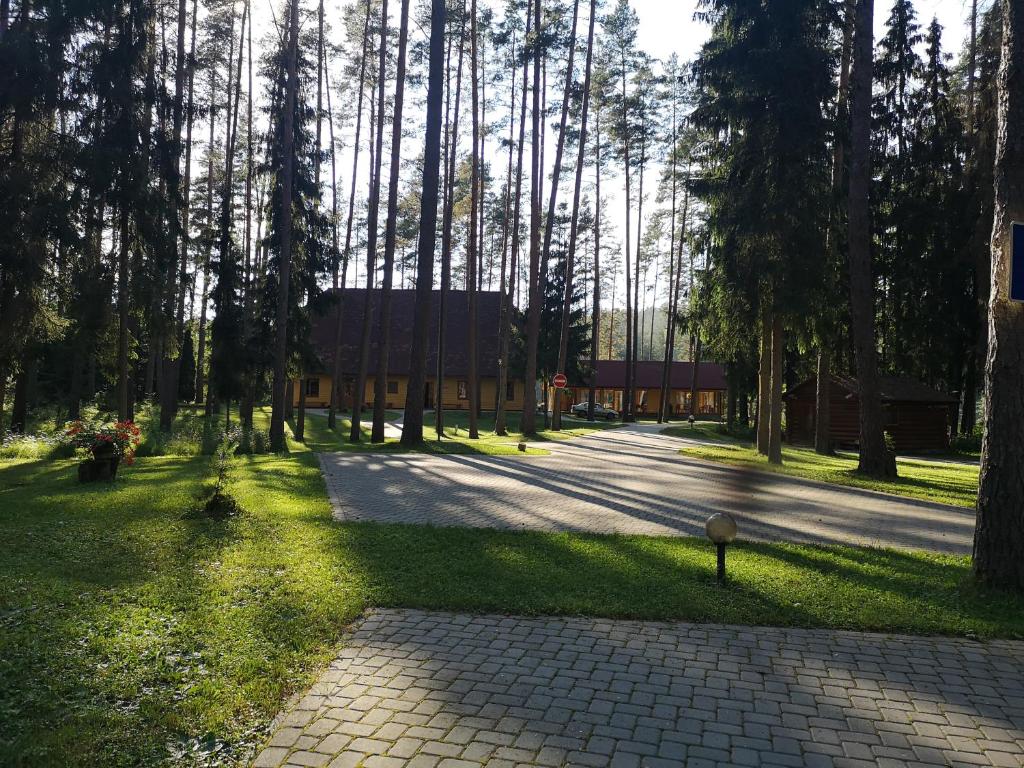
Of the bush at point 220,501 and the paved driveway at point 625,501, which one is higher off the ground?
the bush at point 220,501

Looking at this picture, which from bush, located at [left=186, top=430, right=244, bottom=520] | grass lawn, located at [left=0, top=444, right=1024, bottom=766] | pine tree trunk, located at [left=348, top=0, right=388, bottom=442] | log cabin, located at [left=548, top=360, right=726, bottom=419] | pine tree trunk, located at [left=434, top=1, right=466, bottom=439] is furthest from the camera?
log cabin, located at [left=548, top=360, right=726, bottom=419]

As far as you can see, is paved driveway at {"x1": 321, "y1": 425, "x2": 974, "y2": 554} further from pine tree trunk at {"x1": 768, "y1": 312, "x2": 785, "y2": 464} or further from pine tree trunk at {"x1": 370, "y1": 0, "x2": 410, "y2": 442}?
pine tree trunk at {"x1": 370, "y1": 0, "x2": 410, "y2": 442}

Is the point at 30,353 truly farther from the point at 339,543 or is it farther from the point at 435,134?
the point at 339,543

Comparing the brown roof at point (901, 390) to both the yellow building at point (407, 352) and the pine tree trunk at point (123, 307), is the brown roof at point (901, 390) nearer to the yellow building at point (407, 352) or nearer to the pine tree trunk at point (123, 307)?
the yellow building at point (407, 352)

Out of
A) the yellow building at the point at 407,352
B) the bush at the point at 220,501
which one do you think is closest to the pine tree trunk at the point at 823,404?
the bush at the point at 220,501

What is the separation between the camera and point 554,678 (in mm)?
4445

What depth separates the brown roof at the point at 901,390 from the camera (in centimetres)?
3094

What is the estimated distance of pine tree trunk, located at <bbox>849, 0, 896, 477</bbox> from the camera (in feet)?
55.0

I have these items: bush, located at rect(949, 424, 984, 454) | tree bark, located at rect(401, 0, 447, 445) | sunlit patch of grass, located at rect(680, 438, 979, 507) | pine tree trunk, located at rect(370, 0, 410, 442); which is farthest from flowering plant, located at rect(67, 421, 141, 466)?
bush, located at rect(949, 424, 984, 454)

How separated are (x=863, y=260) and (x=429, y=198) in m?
11.3

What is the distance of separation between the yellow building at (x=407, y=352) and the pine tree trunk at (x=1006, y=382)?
144 ft

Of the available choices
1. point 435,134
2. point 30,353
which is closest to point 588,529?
point 435,134

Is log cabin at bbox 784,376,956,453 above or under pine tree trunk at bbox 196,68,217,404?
under

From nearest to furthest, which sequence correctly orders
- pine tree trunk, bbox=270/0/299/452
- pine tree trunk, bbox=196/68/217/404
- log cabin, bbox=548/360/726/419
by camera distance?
pine tree trunk, bbox=270/0/299/452 < pine tree trunk, bbox=196/68/217/404 < log cabin, bbox=548/360/726/419
